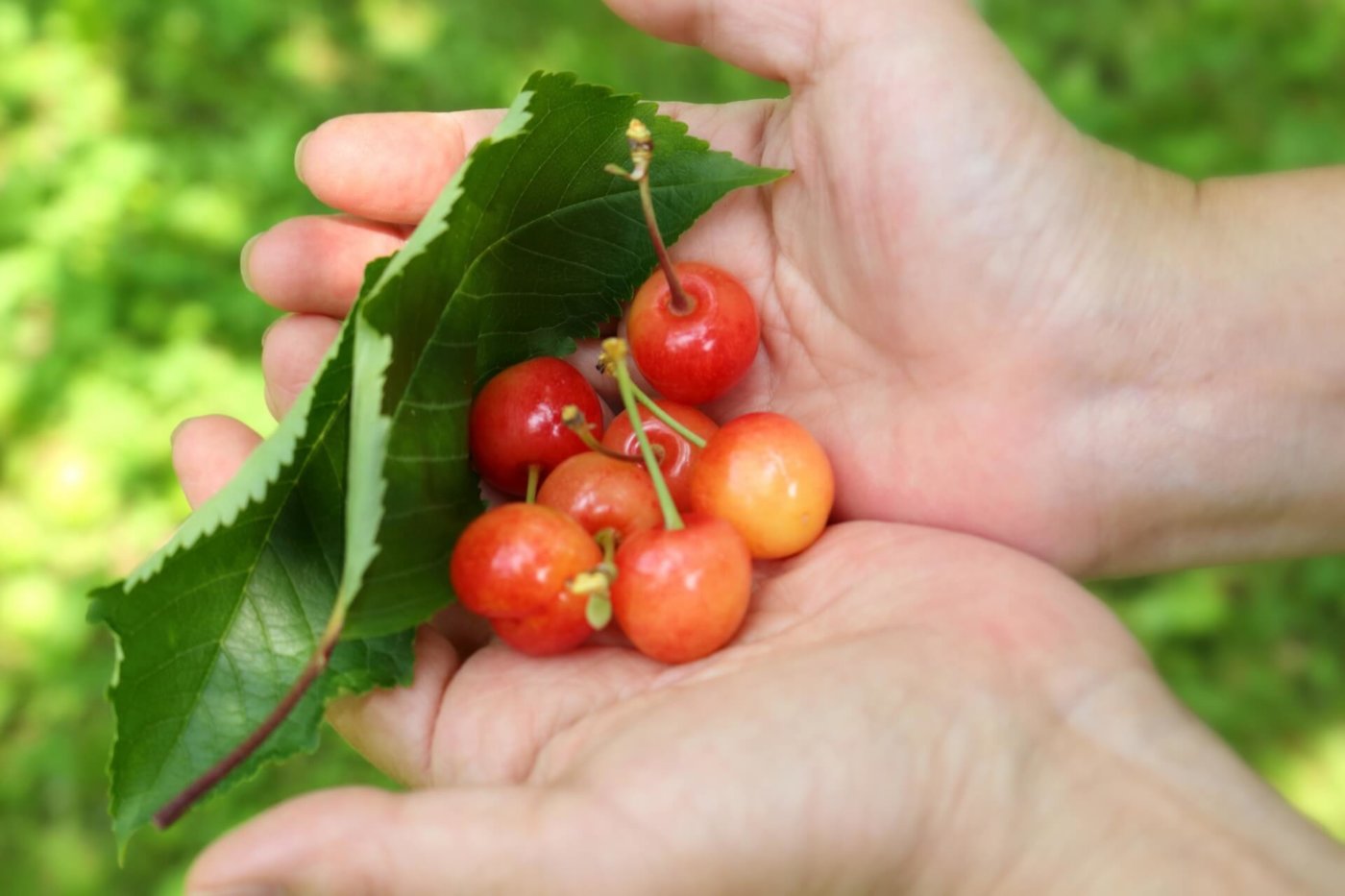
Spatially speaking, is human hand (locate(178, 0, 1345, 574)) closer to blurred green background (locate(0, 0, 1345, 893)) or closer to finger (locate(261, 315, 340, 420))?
finger (locate(261, 315, 340, 420))

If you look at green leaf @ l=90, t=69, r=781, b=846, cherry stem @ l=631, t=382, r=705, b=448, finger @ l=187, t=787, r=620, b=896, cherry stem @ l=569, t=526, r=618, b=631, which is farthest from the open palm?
finger @ l=187, t=787, r=620, b=896

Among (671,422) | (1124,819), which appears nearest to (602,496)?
(671,422)

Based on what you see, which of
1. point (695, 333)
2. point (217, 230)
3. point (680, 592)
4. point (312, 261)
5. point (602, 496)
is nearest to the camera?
point (680, 592)

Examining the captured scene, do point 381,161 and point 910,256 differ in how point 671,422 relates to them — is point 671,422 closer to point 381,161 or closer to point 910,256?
point 910,256

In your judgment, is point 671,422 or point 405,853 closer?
point 405,853

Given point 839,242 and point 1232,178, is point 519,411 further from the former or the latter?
point 1232,178

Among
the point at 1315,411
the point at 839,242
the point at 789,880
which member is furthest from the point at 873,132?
the point at 789,880

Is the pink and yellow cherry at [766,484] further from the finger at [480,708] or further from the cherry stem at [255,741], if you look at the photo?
the cherry stem at [255,741]
